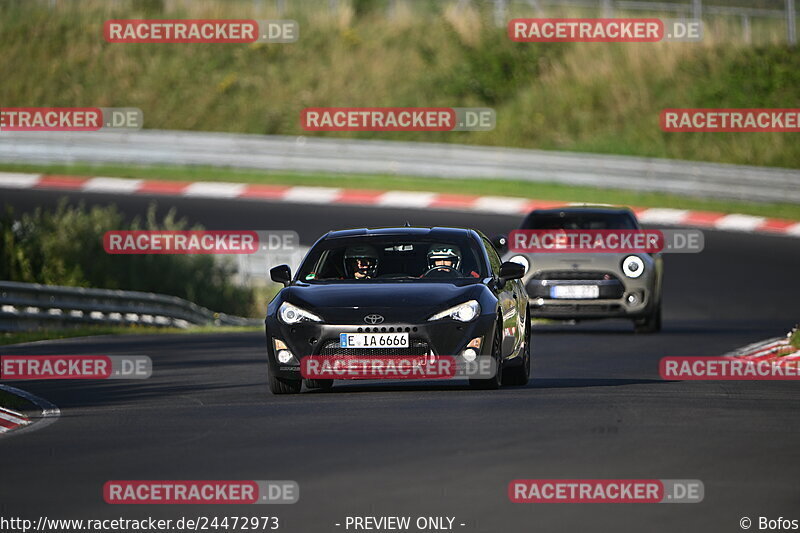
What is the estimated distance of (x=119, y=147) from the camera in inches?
1602

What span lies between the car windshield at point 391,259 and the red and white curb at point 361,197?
2048 centimetres

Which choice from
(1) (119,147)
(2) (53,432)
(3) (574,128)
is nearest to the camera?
(2) (53,432)

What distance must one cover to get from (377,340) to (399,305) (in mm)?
305

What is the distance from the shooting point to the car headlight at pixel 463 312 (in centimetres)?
1204

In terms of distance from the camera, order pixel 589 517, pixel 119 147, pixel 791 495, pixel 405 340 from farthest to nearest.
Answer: pixel 119 147
pixel 405 340
pixel 791 495
pixel 589 517

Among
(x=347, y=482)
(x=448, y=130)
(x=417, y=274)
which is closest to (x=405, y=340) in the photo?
(x=417, y=274)

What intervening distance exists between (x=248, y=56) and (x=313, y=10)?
251cm

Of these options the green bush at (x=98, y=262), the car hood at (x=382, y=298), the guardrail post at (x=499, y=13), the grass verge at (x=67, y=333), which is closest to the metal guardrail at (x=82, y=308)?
the grass verge at (x=67, y=333)

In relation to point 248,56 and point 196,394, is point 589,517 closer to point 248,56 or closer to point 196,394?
point 196,394

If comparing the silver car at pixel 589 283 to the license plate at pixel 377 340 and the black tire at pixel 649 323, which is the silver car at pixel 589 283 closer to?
the black tire at pixel 649 323

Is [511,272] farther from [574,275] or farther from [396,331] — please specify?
[574,275]

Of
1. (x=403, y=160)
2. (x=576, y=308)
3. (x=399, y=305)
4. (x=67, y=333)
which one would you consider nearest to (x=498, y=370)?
(x=399, y=305)

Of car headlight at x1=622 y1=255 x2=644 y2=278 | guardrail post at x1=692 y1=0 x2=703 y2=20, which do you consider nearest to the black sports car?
car headlight at x1=622 y1=255 x2=644 y2=278

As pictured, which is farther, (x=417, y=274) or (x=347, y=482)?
(x=417, y=274)
